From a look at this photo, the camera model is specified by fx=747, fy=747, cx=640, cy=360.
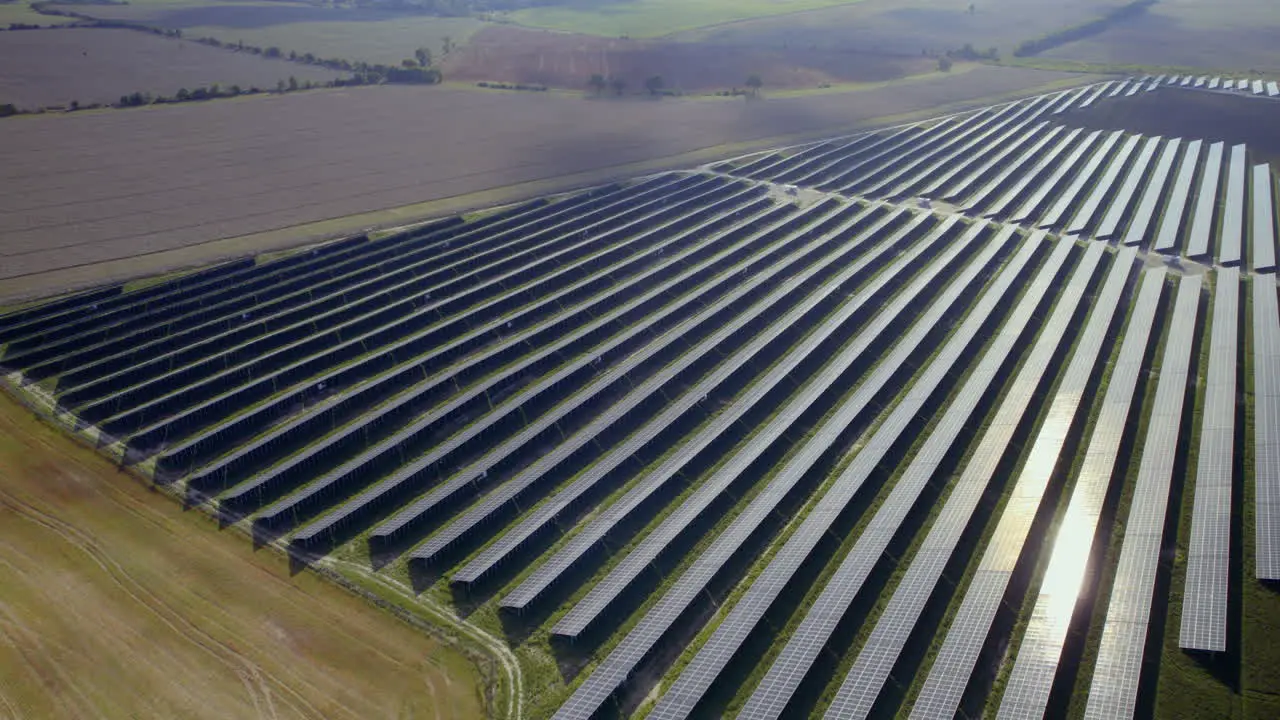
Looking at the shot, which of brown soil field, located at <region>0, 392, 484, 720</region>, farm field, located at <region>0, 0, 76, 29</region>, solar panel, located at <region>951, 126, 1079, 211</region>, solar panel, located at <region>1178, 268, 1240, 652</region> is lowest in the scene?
brown soil field, located at <region>0, 392, 484, 720</region>

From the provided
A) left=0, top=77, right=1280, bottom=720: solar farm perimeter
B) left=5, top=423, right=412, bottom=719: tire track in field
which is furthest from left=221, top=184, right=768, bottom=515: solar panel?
left=5, top=423, right=412, bottom=719: tire track in field

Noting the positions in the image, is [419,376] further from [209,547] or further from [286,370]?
[209,547]

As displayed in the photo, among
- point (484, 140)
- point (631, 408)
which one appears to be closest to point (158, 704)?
point (631, 408)

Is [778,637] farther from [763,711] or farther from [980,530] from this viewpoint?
[980,530]

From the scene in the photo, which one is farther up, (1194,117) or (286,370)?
(1194,117)

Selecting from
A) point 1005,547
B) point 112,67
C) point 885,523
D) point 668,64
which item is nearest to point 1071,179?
point 1005,547

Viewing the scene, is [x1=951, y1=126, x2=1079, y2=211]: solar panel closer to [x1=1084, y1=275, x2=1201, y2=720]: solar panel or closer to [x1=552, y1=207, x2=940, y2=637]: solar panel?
[x1=1084, y1=275, x2=1201, y2=720]: solar panel
